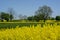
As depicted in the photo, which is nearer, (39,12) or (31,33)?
(31,33)

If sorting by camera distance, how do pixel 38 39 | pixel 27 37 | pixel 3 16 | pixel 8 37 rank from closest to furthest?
pixel 38 39 < pixel 27 37 < pixel 8 37 < pixel 3 16

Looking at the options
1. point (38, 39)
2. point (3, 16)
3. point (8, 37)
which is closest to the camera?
point (38, 39)

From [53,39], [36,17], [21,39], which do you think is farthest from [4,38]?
[36,17]

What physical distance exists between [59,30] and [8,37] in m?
0.87

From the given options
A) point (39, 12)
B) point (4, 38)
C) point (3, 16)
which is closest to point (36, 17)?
point (39, 12)

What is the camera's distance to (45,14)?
59.2 metres

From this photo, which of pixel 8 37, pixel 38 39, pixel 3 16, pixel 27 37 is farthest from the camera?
pixel 3 16

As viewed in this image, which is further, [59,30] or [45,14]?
[45,14]

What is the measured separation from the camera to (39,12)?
57219 mm

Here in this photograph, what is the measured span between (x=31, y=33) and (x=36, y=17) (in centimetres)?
5372

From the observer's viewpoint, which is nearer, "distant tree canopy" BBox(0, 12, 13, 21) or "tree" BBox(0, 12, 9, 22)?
"tree" BBox(0, 12, 9, 22)

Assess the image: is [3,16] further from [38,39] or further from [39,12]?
[38,39]

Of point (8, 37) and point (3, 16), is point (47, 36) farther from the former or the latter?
point (3, 16)

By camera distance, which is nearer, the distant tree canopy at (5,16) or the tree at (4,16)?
the tree at (4,16)
